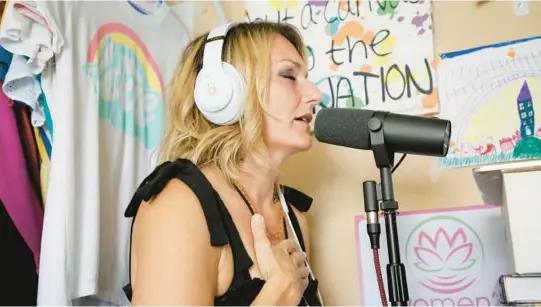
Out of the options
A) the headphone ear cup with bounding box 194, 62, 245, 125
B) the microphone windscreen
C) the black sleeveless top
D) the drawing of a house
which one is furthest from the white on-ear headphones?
the drawing of a house

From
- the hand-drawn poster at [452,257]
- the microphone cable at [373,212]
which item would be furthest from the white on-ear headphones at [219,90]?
the hand-drawn poster at [452,257]

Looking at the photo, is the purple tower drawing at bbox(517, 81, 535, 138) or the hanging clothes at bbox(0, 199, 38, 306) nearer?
the hanging clothes at bbox(0, 199, 38, 306)

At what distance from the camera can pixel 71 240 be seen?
0.98 m

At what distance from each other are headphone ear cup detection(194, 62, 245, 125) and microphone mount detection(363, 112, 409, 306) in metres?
0.32

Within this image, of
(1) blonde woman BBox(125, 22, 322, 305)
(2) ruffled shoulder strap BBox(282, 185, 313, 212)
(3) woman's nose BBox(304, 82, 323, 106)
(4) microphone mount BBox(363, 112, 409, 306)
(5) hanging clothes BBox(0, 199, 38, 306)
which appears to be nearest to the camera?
(4) microphone mount BBox(363, 112, 409, 306)

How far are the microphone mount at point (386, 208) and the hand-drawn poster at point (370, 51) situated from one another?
0.54 metres

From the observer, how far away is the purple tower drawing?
1.15m

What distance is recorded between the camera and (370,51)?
4.39 ft

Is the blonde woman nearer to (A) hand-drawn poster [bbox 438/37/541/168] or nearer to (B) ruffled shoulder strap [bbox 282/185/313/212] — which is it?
(B) ruffled shoulder strap [bbox 282/185/313/212]

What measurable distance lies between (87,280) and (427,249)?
A: 2.39 feet

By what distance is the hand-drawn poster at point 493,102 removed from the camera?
1.16 m

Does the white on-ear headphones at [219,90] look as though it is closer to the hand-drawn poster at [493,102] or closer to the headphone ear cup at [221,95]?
the headphone ear cup at [221,95]

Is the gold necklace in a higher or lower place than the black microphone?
lower

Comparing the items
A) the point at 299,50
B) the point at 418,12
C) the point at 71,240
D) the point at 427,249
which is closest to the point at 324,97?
the point at 299,50
